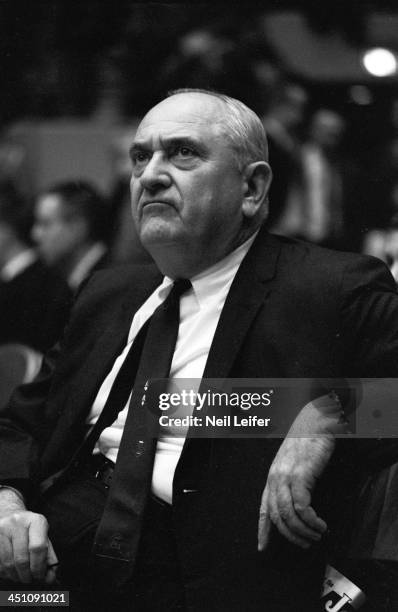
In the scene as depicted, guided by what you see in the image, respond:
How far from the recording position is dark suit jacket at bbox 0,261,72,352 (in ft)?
6.08

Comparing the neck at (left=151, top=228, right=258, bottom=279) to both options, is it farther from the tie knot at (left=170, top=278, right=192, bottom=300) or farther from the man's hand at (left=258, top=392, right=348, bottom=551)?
the man's hand at (left=258, top=392, right=348, bottom=551)

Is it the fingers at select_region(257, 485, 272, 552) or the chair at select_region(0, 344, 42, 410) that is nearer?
the fingers at select_region(257, 485, 272, 552)

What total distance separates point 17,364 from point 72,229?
330 mm

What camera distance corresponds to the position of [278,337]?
4.87ft

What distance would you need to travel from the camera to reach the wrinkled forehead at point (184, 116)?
1.62 meters

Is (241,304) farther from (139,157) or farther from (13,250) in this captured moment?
(13,250)

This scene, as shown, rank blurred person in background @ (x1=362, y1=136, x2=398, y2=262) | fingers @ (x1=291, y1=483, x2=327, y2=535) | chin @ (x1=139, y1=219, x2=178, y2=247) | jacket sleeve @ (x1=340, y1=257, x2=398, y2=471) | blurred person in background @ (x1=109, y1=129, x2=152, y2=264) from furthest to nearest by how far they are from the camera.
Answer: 1. blurred person in background @ (x1=109, y1=129, x2=152, y2=264)
2. blurred person in background @ (x1=362, y1=136, x2=398, y2=262)
3. chin @ (x1=139, y1=219, x2=178, y2=247)
4. jacket sleeve @ (x1=340, y1=257, x2=398, y2=471)
5. fingers @ (x1=291, y1=483, x2=327, y2=535)

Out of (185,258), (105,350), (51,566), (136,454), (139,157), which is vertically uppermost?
(139,157)

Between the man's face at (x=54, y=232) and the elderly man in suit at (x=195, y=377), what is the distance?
199mm

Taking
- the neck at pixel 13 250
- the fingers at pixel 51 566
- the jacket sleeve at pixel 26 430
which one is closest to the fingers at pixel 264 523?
the fingers at pixel 51 566

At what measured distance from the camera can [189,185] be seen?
5.20 ft

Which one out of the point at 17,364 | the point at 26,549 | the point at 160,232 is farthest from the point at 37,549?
the point at 160,232

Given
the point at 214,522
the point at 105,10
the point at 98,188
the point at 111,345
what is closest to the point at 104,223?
the point at 98,188
